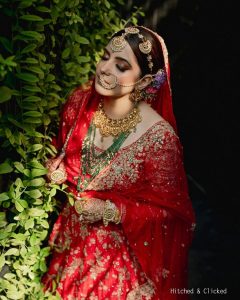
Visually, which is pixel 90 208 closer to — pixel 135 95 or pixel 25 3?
pixel 135 95

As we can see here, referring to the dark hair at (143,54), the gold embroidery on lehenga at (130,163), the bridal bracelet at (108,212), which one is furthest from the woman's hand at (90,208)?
the dark hair at (143,54)

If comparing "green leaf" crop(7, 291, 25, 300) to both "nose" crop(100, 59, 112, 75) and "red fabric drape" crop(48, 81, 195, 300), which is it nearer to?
"red fabric drape" crop(48, 81, 195, 300)

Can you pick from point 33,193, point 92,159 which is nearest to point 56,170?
point 92,159

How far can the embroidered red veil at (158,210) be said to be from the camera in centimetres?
185

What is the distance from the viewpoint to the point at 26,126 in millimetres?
1520

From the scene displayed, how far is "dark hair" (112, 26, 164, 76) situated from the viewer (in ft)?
6.20

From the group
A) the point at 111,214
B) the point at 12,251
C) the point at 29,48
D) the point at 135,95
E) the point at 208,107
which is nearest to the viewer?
the point at 29,48

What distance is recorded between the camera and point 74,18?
184 cm

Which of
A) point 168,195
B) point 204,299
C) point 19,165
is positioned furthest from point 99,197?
point 204,299

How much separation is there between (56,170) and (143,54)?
26.3 inches

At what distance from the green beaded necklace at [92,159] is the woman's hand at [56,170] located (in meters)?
A: 0.10

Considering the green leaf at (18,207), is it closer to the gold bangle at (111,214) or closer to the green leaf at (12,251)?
the green leaf at (12,251)

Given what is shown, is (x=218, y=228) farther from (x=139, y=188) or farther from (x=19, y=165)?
(x=19, y=165)

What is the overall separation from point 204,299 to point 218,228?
119cm
